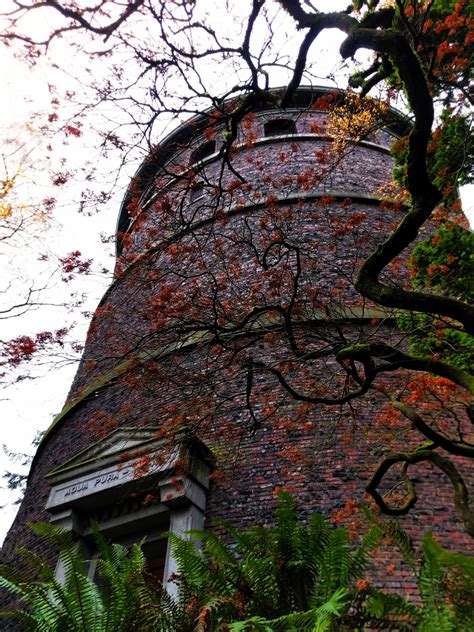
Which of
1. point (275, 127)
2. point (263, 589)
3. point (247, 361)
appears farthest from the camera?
point (275, 127)

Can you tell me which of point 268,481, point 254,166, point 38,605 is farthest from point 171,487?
point 254,166

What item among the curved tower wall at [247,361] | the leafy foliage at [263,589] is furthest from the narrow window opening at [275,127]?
the leafy foliage at [263,589]

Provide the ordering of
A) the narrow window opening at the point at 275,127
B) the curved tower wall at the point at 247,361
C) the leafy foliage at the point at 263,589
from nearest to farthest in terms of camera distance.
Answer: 1. the leafy foliage at the point at 263,589
2. the curved tower wall at the point at 247,361
3. the narrow window opening at the point at 275,127

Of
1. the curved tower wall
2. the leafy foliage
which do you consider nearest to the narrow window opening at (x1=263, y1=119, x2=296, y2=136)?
the curved tower wall

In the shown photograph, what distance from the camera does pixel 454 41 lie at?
6.07 metres

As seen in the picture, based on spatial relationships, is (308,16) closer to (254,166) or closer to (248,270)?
(248,270)

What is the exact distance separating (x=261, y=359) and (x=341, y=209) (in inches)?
135

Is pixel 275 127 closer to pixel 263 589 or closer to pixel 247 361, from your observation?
pixel 247 361

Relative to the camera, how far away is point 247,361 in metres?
5.68

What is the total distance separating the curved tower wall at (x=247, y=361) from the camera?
586 cm

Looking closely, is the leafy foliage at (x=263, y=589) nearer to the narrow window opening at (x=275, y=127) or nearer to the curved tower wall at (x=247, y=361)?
the curved tower wall at (x=247, y=361)

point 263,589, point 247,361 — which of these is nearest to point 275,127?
point 247,361

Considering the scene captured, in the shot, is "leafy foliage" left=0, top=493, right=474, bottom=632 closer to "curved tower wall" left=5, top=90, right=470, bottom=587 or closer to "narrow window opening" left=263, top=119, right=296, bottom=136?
"curved tower wall" left=5, top=90, right=470, bottom=587

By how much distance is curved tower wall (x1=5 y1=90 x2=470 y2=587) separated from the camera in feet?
19.2
